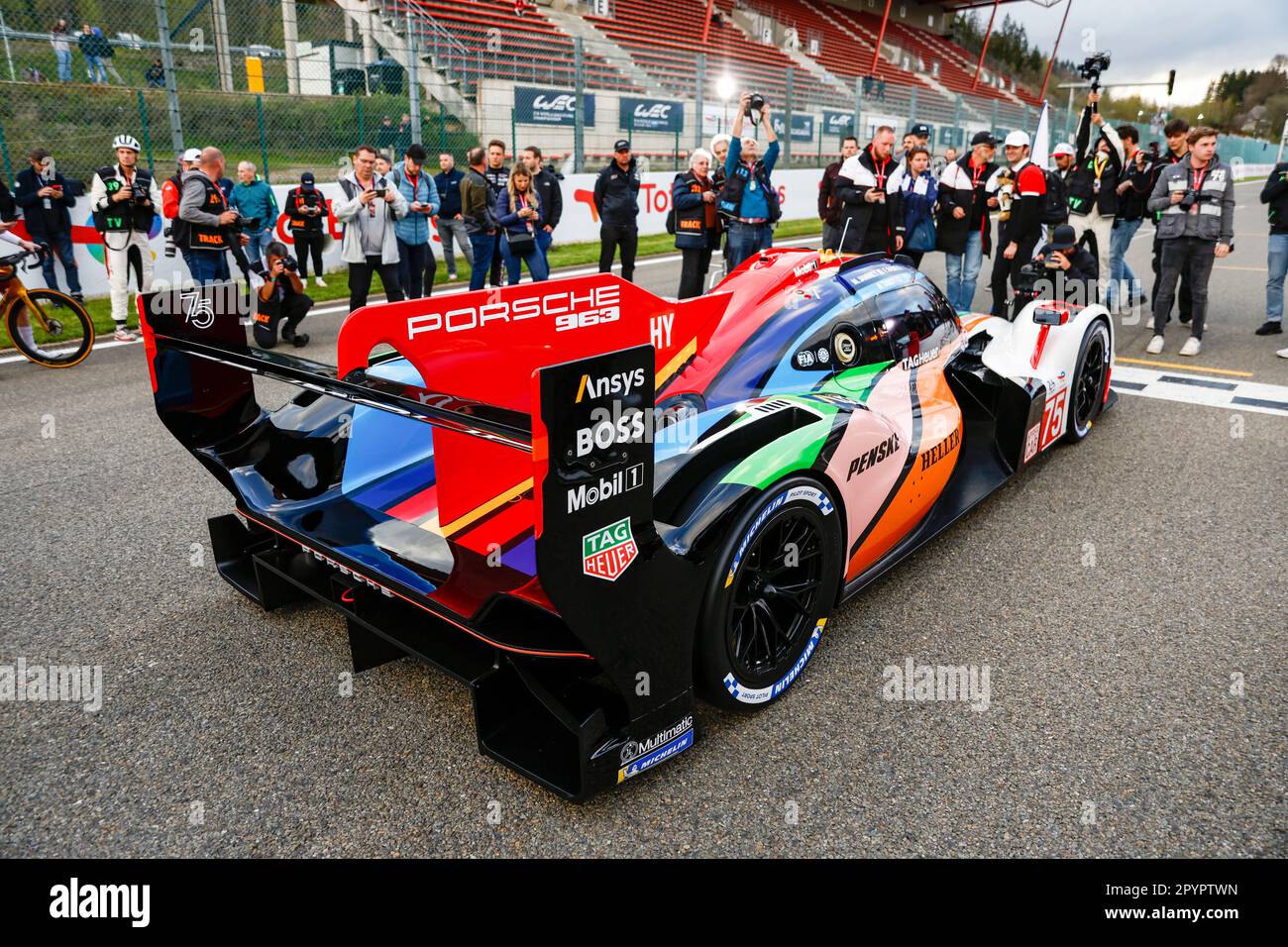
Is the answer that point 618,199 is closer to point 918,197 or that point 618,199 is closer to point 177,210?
point 918,197

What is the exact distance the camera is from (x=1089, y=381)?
5.30 meters

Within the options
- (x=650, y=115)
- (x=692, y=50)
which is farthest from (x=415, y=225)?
(x=692, y=50)

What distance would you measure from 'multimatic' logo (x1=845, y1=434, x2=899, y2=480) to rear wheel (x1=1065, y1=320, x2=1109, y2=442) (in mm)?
2308

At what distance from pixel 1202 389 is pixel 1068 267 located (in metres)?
1.35

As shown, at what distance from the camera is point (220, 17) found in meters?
11.3

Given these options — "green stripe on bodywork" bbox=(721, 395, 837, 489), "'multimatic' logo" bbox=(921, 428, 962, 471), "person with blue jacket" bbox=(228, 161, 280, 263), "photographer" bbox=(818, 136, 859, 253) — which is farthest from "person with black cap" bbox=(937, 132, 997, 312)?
"person with blue jacket" bbox=(228, 161, 280, 263)

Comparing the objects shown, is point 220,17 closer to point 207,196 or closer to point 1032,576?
point 207,196

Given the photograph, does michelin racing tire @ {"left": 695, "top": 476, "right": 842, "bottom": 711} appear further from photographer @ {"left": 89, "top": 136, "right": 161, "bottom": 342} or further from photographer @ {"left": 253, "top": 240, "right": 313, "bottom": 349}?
photographer @ {"left": 89, "top": 136, "right": 161, "bottom": 342}

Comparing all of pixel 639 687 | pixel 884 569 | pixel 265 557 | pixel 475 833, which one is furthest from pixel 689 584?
pixel 265 557

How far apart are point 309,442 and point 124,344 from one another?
19.4 ft

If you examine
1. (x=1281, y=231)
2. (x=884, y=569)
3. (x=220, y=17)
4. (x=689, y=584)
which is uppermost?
(x=220, y=17)

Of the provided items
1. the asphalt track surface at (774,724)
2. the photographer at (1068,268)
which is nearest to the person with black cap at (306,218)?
the asphalt track surface at (774,724)

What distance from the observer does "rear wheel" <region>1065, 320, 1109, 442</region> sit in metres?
5.06

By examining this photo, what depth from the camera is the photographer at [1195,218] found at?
7133 millimetres
